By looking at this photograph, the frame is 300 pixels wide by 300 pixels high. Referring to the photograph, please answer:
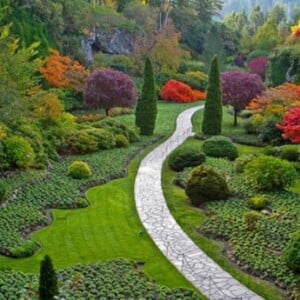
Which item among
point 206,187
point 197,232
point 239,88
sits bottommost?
point 197,232

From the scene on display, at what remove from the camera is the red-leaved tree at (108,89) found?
120ft

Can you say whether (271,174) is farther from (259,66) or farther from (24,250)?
(259,66)

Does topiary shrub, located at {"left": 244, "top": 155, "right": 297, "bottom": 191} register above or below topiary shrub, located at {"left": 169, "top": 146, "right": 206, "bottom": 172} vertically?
above

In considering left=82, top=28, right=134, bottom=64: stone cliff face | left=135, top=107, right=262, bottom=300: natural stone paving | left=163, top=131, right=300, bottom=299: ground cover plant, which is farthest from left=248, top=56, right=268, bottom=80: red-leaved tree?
left=163, top=131, right=300, bottom=299: ground cover plant

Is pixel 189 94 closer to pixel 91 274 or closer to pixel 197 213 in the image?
pixel 197 213

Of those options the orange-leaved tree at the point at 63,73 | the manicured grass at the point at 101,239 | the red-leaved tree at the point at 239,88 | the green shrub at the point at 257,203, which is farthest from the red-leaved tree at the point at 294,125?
the orange-leaved tree at the point at 63,73

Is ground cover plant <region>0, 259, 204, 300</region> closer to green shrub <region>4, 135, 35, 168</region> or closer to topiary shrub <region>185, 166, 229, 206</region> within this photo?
topiary shrub <region>185, 166, 229, 206</region>

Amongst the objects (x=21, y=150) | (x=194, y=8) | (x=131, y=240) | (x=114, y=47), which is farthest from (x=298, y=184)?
(x=194, y=8)

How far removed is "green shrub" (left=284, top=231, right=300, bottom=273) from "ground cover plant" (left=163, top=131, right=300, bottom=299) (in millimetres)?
173

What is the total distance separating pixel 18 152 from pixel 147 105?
1275 cm

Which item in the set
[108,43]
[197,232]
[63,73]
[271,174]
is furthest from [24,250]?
[108,43]

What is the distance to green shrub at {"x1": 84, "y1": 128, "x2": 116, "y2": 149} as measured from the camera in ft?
96.0

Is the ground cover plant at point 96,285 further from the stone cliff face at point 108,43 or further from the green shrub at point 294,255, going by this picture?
the stone cliff face at point 108,43

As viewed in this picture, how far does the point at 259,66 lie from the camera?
65062 millimetres
